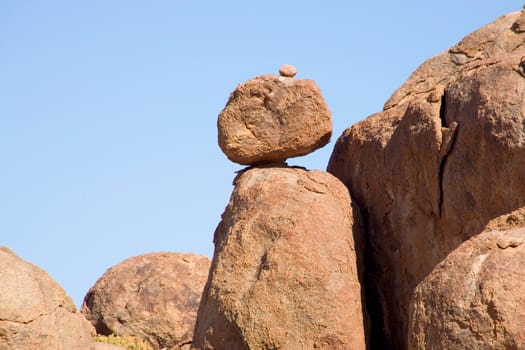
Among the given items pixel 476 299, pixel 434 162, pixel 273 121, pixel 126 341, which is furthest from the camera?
pixel 126 341

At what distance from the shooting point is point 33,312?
1066cm

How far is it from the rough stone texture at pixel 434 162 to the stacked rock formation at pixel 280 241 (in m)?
0.53

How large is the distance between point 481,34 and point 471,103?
78.5 inches

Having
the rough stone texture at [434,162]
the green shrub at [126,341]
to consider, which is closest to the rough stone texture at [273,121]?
the rough stone texture at [434,162]

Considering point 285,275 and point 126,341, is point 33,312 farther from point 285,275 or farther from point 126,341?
point 126,341

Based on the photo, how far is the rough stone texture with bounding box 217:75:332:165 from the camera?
1250cm

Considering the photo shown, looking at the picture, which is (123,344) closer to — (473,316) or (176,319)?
(176,319)

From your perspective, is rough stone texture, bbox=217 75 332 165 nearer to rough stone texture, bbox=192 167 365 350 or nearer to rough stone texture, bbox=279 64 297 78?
rough stone texture, bbox=279 64 297 78

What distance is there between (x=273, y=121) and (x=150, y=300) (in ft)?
19.5

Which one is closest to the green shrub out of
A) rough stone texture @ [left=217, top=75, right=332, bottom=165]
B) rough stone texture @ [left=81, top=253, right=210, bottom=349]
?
rough stone texture @ [left=81, top=253, right=210, bottom=349]

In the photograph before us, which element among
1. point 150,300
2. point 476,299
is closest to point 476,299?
point 476,299

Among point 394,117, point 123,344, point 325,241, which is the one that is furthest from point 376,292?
point 123,344

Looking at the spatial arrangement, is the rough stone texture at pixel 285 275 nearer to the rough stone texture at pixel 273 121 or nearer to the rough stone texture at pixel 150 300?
the rough stone texture at pixel 273 121

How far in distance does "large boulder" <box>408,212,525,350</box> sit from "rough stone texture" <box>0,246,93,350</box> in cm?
399
